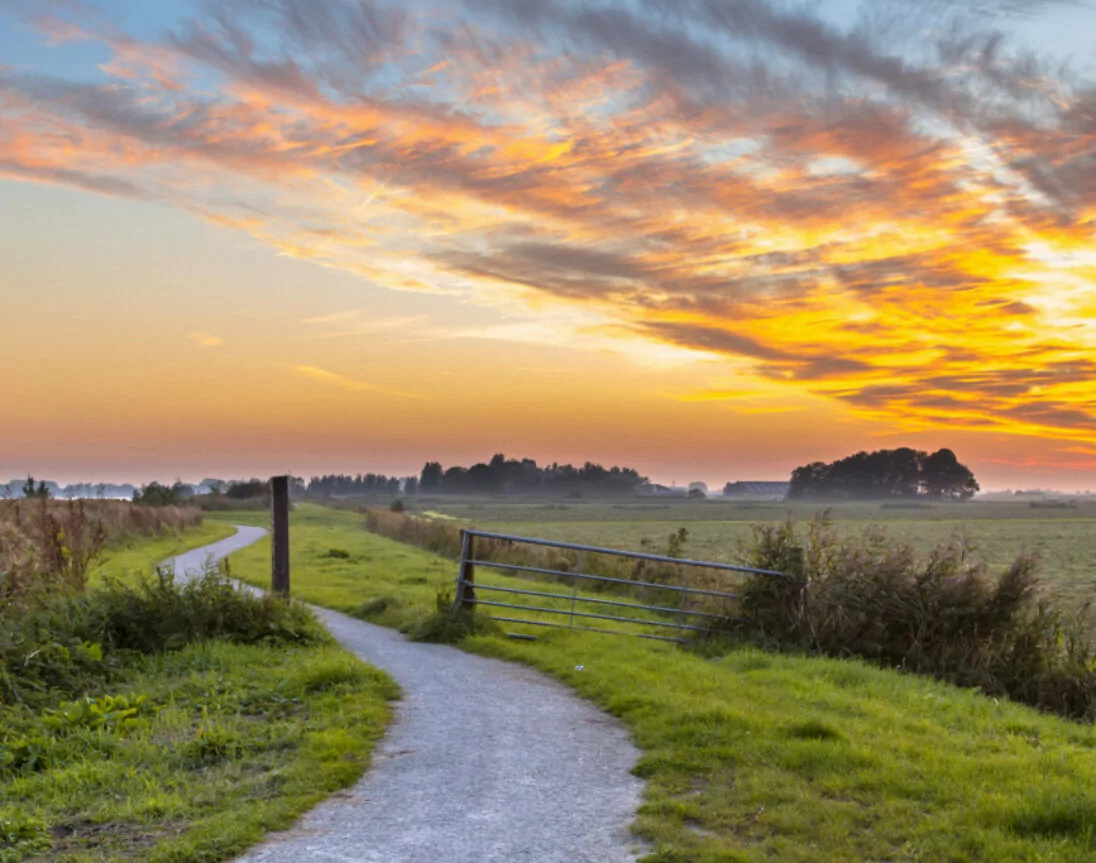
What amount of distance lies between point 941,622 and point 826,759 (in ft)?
23.4

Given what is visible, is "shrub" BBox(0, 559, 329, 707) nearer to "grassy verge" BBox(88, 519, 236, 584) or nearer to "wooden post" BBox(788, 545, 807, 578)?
"grassy verge" BBox(88, 519, 236, 584)

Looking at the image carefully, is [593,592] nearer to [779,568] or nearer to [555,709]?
[779,568]

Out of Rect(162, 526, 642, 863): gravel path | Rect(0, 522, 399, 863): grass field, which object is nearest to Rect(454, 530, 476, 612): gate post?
Rect(0, 522, 399, 863): grass field

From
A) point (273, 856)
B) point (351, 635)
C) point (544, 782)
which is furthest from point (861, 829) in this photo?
point (351, 635)

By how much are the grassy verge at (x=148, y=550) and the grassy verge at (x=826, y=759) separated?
13.4m

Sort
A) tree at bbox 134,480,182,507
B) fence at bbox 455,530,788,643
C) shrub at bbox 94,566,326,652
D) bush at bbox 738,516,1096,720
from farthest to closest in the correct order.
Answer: tree at bbox 134,480,182,507 < fence at bbox 455,530,788,643 < bush at bbox 738,516,1096,720 < shrub at bbox 94,566,326,652

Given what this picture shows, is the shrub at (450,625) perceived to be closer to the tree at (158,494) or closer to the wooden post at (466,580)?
the wooden post at (466,580)

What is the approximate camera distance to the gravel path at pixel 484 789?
6.19 meters

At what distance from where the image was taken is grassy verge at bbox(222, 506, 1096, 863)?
6.48 meters

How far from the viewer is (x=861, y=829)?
669 cm

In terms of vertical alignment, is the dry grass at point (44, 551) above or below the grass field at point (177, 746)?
above

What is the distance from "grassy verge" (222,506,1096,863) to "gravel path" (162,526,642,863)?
36 centimetres

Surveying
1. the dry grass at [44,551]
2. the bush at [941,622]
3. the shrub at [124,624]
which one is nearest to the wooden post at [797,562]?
the bush at [941,622]

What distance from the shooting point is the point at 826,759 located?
27.0 ft
